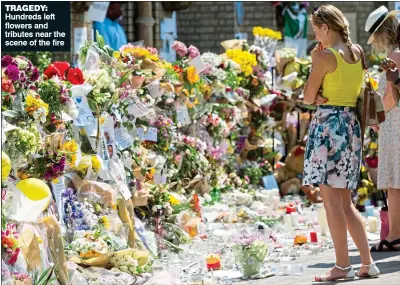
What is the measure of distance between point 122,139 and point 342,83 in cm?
205

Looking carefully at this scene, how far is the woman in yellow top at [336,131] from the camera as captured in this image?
6.93 meters

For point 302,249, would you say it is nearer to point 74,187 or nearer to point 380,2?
point 74,187

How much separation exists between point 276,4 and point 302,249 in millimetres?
16064

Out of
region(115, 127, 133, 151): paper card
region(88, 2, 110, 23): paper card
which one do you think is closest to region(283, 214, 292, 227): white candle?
region(115, 127, 133, 151): paper card

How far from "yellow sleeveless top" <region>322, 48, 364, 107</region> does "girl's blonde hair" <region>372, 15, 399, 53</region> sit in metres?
0.97

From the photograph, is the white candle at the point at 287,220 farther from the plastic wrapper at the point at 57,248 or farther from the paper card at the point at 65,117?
the plastic wrapper at the point at 57,248

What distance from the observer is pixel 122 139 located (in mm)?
8461

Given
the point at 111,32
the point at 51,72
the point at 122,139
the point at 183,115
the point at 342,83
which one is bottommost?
the point at 122,139

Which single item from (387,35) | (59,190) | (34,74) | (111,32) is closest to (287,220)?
(387,35)

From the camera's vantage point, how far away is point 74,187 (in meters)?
7.45

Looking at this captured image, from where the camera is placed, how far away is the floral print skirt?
22.9 feet

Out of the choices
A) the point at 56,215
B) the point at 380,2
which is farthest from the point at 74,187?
the point at 380,2

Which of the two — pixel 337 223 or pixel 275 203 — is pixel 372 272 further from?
pixel 275 203

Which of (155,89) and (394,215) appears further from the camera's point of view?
(155,89)
